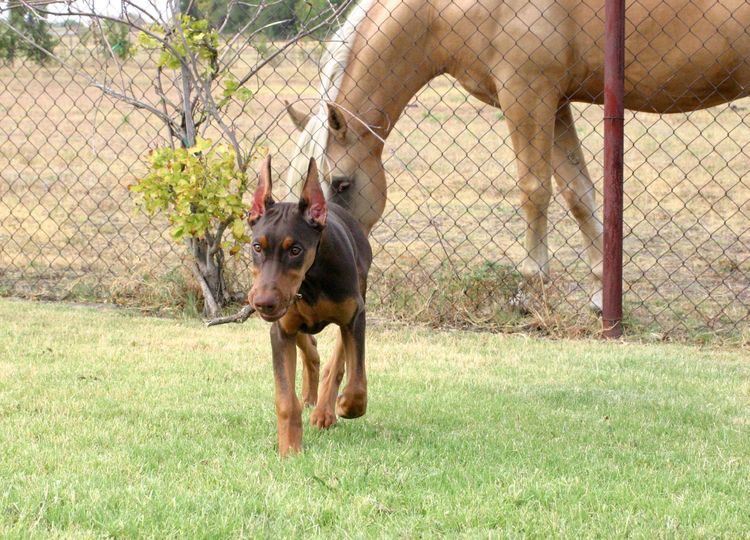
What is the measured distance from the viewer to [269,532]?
2.95 meters

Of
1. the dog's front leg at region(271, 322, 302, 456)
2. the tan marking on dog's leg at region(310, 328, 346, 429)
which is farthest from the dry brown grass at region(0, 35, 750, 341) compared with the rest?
the dog's front leg at region(271, 322, 302, 456)

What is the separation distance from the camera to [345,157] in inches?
253

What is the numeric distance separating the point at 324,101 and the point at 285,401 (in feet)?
9.22

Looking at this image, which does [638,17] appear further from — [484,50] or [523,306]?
[523,306]

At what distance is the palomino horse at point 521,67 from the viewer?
6496mm

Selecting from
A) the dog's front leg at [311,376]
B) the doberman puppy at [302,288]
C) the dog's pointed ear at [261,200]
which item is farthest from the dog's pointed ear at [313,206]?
the dog's front leg at [311,376]

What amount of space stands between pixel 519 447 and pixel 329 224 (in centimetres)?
107

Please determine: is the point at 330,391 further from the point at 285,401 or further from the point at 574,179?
the point at 574,179

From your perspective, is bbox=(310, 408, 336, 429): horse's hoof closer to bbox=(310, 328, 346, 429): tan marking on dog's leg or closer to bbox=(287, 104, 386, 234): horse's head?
bbox=(310, 328, 346, 429): tan marking on dog's leg

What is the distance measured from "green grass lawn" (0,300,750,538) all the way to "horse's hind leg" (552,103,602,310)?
1.38 m

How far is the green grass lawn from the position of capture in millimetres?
3062

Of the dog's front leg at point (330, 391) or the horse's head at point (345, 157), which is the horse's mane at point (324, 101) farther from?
the dog's front leg at point (330, 391)

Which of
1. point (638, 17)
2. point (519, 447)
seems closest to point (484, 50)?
point (638, 17)

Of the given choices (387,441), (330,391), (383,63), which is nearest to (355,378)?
(387,441)
